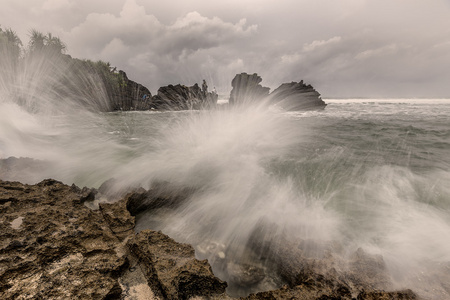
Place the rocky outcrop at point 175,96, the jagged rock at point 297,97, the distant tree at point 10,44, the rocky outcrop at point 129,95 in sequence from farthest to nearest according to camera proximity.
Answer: the rocky outcrop at point 175,96
the rocky outcrop at point 129,95
the jagged rock at point 297,97
the distant tree at point 10,44

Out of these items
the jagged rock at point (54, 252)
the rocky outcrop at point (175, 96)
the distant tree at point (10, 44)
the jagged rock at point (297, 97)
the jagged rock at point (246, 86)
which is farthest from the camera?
the rocky outcrop at point (175, 96)

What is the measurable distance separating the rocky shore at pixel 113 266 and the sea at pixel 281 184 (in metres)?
0.42

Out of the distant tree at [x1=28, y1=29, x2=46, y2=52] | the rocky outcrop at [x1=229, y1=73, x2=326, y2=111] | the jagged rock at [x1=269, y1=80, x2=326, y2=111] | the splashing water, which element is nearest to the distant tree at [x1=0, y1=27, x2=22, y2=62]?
the distant tree at [x1=28, y1=29, x2=46, y2=52]

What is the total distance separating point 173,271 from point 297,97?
43.8 metres

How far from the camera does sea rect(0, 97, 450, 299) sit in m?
3.02

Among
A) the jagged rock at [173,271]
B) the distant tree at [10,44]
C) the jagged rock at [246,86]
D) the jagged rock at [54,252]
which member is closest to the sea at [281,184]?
the jagged rock at [173,271]

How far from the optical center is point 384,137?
10531 millimetres

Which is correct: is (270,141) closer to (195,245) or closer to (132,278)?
(195,245)

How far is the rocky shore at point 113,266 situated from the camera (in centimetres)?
161

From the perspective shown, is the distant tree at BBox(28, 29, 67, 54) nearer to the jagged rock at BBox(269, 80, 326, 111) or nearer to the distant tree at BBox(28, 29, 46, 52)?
the distant tree at BBox(28, 29, 46, 52)

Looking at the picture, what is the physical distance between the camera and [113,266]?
1869 mm

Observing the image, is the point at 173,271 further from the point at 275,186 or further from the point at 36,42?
the point at 36,42

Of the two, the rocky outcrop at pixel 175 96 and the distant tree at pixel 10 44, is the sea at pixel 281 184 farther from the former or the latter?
the rocky outcrop at pixel 175 96

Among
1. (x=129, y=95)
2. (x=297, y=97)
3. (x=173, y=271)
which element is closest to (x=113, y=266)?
(x=173, y=271)
